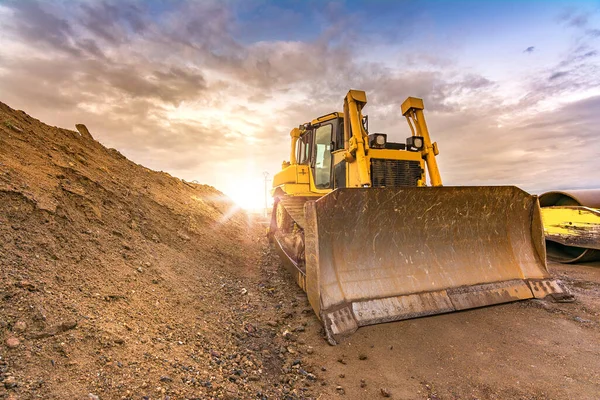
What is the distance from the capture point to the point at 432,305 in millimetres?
3594

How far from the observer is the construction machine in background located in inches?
249

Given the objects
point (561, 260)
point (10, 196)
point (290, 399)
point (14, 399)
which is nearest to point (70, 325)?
point (14, 399)

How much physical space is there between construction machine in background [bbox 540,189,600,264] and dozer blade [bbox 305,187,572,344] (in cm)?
293

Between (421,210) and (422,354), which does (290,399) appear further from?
(421,210)

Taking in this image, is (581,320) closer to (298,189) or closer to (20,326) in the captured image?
(298,189)

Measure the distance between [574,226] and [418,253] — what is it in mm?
4811

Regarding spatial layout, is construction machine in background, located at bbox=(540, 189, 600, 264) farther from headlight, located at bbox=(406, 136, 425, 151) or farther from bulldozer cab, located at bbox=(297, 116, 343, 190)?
bulldozer cab, located at bbox=(297, 116, 343, 190)

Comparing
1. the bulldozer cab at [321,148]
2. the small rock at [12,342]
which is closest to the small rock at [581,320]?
the bulldozer cab at [321,148]

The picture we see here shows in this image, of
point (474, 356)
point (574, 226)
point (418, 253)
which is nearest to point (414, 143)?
point (418, 253)

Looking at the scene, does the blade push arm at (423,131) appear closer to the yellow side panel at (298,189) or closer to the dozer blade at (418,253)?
the dozer blade at (418,253)

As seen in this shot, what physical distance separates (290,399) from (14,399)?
164 cm

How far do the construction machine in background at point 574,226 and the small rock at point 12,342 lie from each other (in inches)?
334

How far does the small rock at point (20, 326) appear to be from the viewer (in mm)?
2209

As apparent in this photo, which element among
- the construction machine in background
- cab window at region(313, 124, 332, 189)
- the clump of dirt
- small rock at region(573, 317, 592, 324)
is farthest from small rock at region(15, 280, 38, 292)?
the construction machine in background
